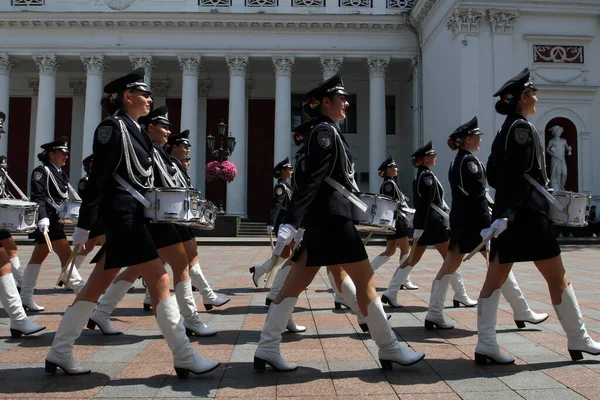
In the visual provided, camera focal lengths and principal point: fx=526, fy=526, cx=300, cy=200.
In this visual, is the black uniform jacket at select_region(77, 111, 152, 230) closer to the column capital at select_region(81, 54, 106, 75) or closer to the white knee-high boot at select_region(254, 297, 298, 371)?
the white knee-high boot at select_region(254, 297, 298, 371)

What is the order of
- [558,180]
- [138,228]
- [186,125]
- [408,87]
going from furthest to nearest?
[408,87], [186,125], [558,180], [138,228]

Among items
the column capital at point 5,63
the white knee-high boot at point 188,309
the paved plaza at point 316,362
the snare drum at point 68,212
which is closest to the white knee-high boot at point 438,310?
the paved plaza at point 316,362

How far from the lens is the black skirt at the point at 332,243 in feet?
12.5

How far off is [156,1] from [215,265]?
72.3ft

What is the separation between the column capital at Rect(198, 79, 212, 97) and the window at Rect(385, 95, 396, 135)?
11497 millimetres

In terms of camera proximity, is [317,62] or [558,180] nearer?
[558,180]

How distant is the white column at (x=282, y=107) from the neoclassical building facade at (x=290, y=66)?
0.06 meters

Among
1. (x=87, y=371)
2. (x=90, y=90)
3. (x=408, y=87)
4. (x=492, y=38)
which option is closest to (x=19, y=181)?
(x=90, y=90)

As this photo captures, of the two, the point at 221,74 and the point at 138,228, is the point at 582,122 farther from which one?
the point at 138,228

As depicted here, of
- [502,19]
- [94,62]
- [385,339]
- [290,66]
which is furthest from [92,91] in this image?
[385,339]

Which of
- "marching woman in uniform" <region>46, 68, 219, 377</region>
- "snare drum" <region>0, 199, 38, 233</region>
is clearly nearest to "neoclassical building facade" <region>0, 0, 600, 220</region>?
"snare drum" <region>0, 199, 38, 233</region>

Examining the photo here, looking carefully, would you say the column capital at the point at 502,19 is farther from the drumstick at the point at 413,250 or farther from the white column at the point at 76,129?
the white column at the point at 76,129

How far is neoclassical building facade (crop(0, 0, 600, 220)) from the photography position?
76.1 ft

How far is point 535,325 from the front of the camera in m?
5.60
